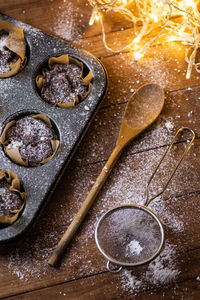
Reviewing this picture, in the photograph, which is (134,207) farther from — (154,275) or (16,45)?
(16,45)

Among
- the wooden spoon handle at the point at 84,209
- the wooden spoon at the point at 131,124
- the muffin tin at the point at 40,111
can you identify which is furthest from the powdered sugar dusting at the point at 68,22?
the wooden spoon handle at the point at 84,209

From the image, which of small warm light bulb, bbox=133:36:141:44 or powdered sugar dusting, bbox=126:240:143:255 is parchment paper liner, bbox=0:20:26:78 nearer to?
small warm light bulb, bbox=133:36:141:44

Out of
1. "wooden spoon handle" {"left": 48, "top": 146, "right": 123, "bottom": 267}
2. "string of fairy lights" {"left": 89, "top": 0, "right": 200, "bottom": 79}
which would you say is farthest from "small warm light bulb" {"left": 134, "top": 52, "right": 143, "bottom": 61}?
"wooden spoon handle" {"left": 48, "top": 146, "right": 123, "bottom": 267}

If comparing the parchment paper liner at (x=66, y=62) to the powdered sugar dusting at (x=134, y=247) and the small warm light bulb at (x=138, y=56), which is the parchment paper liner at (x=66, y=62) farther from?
the powdered sugar dusting at (x=134, y=247)

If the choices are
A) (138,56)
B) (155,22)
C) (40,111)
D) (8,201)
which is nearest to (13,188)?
(8,201)

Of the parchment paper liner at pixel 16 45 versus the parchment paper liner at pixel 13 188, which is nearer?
the parchment paper liner at pixel 13 188

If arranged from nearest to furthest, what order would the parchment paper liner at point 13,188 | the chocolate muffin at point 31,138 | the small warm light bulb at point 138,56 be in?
the parchment paper liner at point 13,188 < the chocolate muffin at point 31,138 < the small warm light bulb at point 138,56
